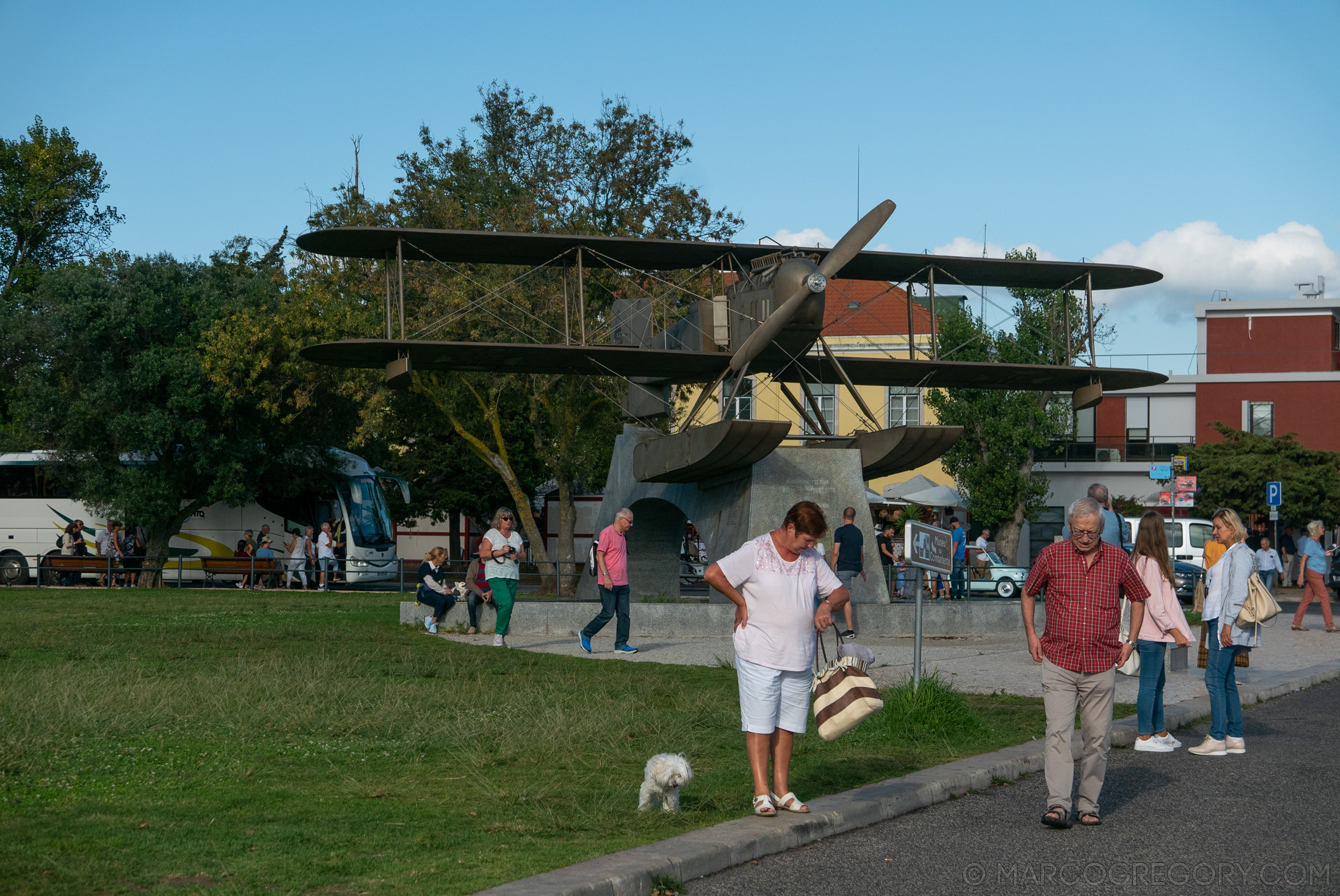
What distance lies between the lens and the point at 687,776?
20.8 ft

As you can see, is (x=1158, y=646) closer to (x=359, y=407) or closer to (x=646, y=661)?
(x=646, y=661)

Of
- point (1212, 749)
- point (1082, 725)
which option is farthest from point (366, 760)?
point (1212, 749)

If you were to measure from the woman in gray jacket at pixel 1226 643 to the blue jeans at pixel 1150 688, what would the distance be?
0.32 metres

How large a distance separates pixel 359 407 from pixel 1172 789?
29.7 metres

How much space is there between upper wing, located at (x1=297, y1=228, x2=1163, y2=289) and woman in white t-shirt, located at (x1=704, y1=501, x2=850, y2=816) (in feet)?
42.8

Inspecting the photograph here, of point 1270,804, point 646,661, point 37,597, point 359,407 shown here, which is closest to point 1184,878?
point 1270,804

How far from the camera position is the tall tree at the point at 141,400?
104 ft

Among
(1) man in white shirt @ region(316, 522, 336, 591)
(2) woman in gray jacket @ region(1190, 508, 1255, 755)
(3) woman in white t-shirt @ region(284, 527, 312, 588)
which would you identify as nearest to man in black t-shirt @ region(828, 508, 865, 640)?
(2) woman in gray jacket @ region(1190, 508, 1255, 755)

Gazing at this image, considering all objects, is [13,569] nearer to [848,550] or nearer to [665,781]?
[848,550]

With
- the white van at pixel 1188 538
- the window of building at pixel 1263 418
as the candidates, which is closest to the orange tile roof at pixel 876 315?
the window of building at pixel 1263 418

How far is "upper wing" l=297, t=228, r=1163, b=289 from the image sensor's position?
19141 millimetres

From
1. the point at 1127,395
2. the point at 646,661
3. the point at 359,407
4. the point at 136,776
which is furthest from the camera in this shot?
the point at 1127,395

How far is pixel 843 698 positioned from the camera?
21.1 feet

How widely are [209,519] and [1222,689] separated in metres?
32.1
